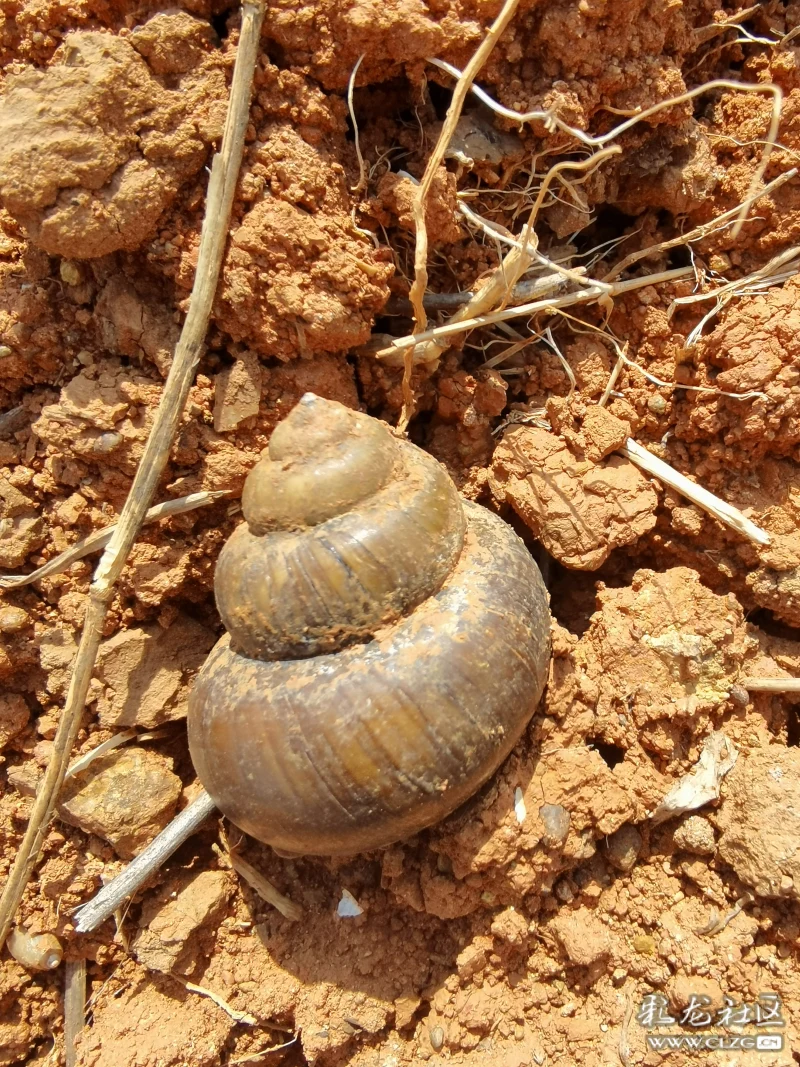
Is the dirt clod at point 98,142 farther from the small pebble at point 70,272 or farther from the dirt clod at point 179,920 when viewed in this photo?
the dirt clod at point 179,920

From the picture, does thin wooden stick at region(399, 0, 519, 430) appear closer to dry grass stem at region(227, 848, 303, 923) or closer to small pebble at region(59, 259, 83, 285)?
small pebble at region(59, 259, 83, 285)

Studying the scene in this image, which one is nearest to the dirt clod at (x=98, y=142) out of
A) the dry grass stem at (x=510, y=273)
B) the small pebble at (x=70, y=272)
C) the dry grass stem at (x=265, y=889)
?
the small pebble at (x=70, y=272)

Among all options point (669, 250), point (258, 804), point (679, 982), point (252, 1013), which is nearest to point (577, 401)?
point (669, 250)

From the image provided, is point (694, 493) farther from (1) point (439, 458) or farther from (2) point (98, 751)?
(2) point (98, 751)

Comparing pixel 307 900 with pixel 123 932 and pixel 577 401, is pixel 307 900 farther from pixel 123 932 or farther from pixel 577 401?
pixel 577 401

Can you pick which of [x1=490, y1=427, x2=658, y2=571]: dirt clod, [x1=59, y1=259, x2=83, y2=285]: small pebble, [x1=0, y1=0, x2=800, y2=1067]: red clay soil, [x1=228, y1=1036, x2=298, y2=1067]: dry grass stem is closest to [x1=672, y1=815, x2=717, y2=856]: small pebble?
Answer: [x1=0, y1=0, x2=800, y2=1067]: red clay soil
